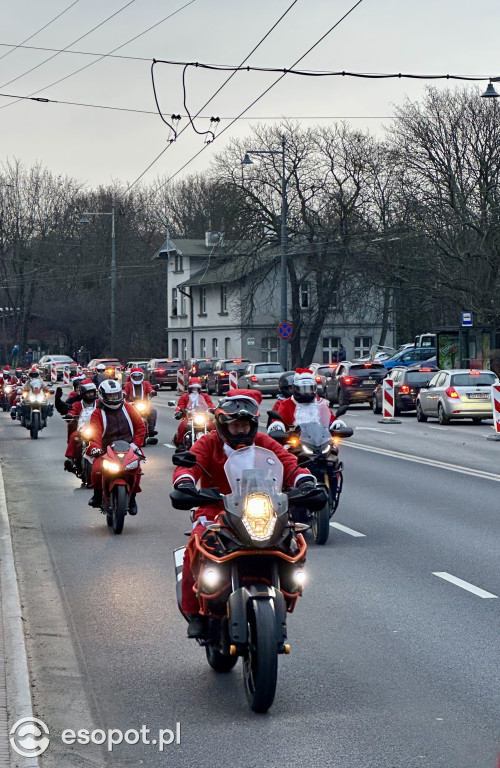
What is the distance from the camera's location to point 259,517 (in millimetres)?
5961

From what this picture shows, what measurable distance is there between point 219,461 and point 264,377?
43082 mm

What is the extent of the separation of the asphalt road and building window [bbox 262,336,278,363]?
215 feet

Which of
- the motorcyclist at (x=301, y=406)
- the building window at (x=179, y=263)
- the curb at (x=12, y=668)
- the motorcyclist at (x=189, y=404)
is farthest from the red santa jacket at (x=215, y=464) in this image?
the building window at (x=179, y=263)

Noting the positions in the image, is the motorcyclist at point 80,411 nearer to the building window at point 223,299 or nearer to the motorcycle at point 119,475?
the motorcycle at point 119,475

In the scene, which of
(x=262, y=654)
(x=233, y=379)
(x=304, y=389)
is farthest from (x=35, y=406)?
(x=262, y=654)

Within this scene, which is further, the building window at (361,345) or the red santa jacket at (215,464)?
the building window at (361,345)

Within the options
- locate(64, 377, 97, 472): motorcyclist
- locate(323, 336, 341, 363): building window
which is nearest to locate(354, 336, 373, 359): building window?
locate(323, 336, 341, 363): building window

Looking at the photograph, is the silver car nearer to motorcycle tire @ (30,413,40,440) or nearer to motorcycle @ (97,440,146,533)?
motorcycle tire @ (30,413,40,440)

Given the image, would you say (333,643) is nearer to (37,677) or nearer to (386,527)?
(37,677)

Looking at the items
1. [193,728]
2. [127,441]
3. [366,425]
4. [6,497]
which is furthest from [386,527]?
[366,425]

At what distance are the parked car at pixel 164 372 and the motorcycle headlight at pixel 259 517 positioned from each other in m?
58.4

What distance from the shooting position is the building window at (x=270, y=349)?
8025 centimetres

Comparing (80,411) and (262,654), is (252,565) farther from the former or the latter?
(80,411)

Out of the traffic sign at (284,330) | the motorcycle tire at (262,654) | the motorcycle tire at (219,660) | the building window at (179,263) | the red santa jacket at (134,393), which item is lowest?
the motorcycle tire at (219,660)
